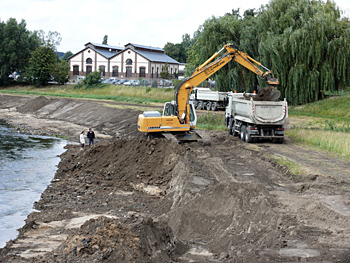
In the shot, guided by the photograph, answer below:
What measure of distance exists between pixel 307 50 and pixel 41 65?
1938 inches

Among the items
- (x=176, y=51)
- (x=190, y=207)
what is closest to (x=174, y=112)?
(x=190, y=207)

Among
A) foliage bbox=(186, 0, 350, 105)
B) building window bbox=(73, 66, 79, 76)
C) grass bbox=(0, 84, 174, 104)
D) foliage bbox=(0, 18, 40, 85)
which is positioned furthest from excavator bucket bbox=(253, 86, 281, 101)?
building window bbox=(73, 66, 79, 76)

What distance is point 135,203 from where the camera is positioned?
609 inches

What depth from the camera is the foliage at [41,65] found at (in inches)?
2840

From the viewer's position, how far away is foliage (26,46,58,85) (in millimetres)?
72125

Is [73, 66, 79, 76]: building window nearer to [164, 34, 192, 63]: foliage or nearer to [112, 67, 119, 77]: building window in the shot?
[112, 67, 119, 77]: building window

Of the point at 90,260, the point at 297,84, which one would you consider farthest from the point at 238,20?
the point at 90,260

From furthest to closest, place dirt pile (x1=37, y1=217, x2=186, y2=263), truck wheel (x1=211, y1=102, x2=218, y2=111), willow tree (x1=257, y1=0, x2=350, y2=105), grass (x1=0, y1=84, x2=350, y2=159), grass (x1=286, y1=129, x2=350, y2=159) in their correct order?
truck wheel (x1=211, y1=102, x2=218, y2=111) → willow tree (x1=257, y1=0, x2=350, y2=105) → grass (x1=0, y1=84, x2=350, y2=159) → grass (x1=286, y1=129, x2=350, y2=159) → dirt pile (x1=37, y1=217, x2=186, y2=263)

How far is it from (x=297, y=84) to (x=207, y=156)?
2115cm

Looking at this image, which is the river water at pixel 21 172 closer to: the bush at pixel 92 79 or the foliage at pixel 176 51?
the bush at pixel 92 79

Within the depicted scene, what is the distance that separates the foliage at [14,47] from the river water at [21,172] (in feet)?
149

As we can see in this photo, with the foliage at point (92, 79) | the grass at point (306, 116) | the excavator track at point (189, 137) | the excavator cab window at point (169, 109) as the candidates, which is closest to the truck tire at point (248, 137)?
the excavator track at point (189, 137)

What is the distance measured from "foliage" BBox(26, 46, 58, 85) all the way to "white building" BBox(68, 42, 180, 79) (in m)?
10.9

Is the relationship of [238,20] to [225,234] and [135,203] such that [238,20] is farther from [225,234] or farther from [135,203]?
[225,234]
